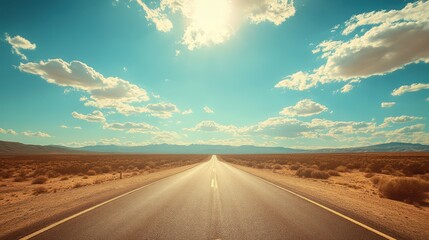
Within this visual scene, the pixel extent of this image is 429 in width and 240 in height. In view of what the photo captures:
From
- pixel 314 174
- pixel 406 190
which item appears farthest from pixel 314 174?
pixel 406 190

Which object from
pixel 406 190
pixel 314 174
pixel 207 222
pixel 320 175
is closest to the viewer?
pixel 207 222

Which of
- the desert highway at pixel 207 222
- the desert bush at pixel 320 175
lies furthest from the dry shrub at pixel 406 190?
the desert bush at pixel 320 175

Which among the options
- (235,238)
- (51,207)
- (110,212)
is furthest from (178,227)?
(51,207)

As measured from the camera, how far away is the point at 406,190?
12.4 meters

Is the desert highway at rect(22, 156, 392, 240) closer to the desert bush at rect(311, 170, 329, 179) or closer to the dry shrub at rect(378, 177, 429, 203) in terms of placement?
the dry shrub at rect(378, 177, 429, 203)

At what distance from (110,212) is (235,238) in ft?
14.3

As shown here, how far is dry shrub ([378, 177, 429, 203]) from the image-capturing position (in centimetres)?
1207

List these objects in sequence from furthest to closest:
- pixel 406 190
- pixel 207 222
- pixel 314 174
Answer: pixel 314 174, pixel 406 190, pixel 207 222

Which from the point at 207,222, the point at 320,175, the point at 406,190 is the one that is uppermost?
the point at 320,175

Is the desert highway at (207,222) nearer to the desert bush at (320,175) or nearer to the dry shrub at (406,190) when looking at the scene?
the dry shrub at (406,190)

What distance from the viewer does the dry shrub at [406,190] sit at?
12.1 m

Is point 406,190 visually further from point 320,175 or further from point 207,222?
point 320,175

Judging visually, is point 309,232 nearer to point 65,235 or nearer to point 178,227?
point 178,227

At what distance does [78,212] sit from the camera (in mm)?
8016
